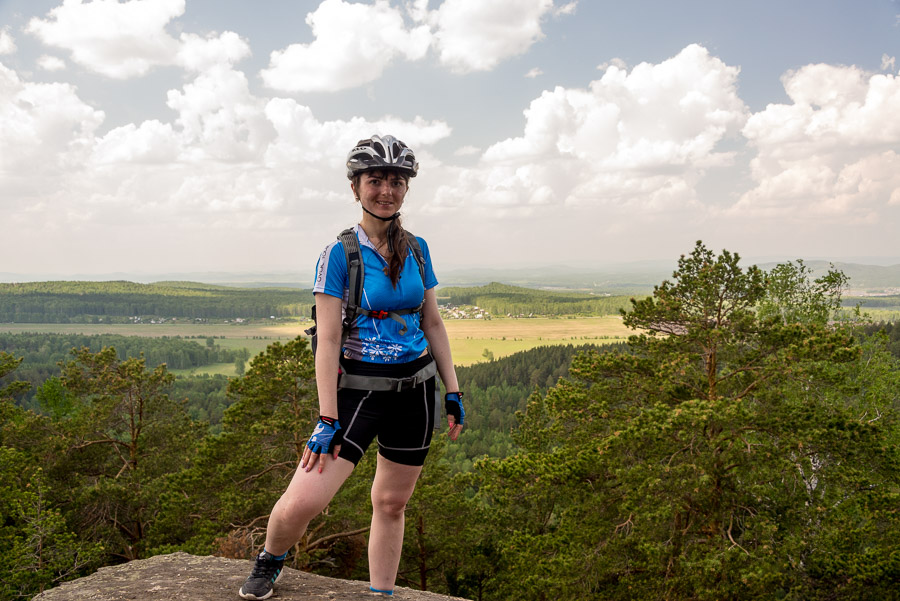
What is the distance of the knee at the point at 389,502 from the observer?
3.32 meters

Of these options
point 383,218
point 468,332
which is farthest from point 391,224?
point 468,332

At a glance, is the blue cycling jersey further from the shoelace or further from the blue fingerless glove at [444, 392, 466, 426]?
the shoelace

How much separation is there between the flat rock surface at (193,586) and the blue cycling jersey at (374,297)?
68.5 inches

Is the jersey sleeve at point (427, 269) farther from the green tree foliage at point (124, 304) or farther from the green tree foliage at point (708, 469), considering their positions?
the green tree foliage at point (124, 304)

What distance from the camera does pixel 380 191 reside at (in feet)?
9.78

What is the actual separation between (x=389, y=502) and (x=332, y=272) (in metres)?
1.53

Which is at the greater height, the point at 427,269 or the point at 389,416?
the point at 427,269

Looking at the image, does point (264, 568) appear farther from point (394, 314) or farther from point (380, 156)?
point (380, 156)

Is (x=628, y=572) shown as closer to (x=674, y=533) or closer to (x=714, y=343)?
(x=674, y=533)

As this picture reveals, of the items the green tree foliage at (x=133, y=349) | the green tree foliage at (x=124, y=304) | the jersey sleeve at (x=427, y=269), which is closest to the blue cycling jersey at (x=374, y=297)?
the jersey sleeve at (x=427, y=269)

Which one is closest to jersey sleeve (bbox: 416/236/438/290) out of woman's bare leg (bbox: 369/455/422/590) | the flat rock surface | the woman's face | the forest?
the woman's face

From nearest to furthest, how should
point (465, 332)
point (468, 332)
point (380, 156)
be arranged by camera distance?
1. point (380, 156)
2. point (465, 332)
3. point (468, 332)

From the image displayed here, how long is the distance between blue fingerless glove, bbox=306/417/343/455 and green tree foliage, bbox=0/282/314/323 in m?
146

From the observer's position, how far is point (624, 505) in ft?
30.8
